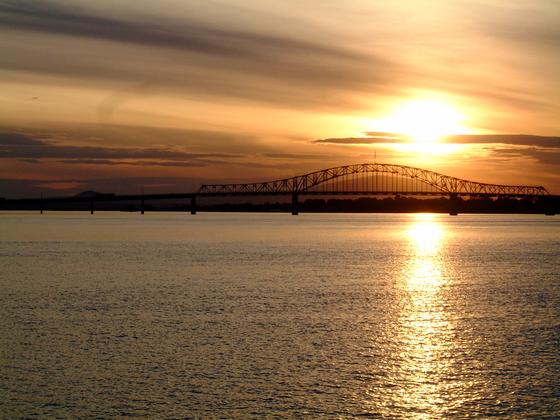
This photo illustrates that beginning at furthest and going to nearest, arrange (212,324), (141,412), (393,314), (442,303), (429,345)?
1. (442,303)
2. (393,314)
3. (212,324)
4. (429,345)
5. (141,412)

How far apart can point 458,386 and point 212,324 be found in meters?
Result: 7.80

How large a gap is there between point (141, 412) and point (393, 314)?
1146cm

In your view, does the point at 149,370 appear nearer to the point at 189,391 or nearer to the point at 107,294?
the point at 189,391

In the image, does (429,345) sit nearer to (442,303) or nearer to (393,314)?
(393,314)

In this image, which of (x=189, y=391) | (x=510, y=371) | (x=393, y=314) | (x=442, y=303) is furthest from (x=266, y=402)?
(x=442, y=303)

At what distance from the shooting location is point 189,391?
39.6 ft

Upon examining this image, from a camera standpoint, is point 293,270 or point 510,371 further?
point 293,270

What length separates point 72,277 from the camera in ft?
102

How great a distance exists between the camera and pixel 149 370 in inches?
532

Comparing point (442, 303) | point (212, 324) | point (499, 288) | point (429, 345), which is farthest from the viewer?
point (499, 288)

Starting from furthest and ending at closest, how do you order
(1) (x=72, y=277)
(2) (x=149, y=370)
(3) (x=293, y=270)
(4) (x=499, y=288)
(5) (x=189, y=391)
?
(3) (x=293, y=270) → (1) (x=72, y=277) → (4) (x=499, y=288) → (2) (x=149, y=370) → (5) (x=189, y=391)

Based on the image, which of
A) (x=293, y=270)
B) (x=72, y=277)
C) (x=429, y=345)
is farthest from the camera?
(x=293, y=270)

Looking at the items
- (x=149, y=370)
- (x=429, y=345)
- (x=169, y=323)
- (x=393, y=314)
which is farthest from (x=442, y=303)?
(x=149, y=370)

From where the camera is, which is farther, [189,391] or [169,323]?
[169,323]
